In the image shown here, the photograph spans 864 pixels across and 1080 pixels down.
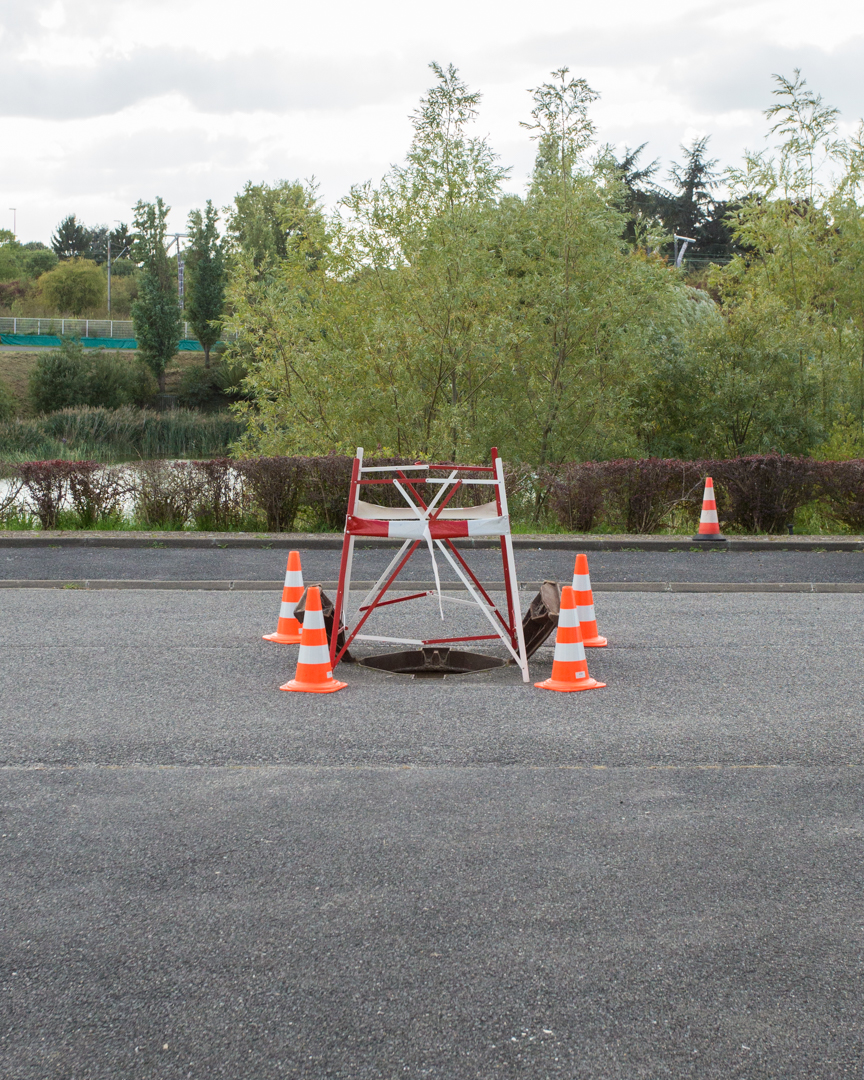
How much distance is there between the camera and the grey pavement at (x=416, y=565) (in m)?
11.5

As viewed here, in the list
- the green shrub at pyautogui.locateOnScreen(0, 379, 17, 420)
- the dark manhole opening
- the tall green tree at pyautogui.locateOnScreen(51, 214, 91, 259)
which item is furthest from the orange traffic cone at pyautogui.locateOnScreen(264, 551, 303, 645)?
the tall green tree at pyautogui.locateOnScreen(51, 214, 91, 259)

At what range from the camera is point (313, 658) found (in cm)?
662

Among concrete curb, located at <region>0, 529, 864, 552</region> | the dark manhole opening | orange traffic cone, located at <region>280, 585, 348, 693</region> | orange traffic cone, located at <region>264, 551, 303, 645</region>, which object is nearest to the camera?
orange traffic cone, located at <region>280, 585, 348, 693</region>

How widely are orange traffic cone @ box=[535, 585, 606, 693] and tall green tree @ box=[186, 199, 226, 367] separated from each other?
207ft

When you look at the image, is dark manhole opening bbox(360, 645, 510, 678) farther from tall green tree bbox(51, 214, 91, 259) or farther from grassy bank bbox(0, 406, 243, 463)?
tall green tree bbox(51, 214, 91, 259)

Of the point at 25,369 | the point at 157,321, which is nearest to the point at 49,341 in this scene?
the point at 25,369

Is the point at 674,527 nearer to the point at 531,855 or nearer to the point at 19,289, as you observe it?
the point at 531,855

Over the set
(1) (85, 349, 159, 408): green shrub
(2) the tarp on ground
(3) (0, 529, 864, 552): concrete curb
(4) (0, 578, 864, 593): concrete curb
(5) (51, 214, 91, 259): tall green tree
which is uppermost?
(5) (51, 214, 91, 259): tall green tree

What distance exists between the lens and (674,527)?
50.4 ft

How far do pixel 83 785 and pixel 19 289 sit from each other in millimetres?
102523

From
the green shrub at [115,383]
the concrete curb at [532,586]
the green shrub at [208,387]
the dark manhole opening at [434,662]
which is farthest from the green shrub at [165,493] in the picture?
the green shrub at [208,387]

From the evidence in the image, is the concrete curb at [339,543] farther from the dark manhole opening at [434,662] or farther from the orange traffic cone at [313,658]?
the orange traffic cone at [313,658]

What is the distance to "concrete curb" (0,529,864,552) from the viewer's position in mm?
13570

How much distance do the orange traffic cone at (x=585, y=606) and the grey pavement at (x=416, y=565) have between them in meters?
3.19
